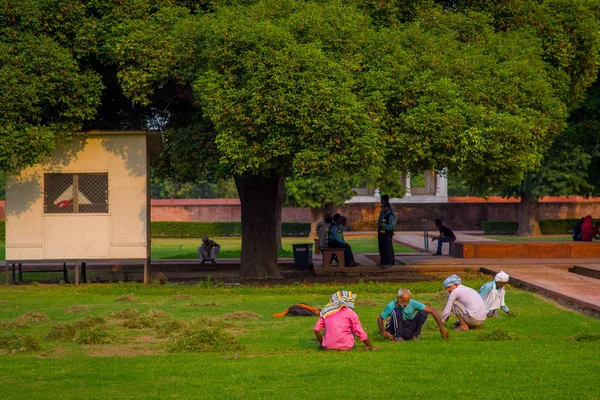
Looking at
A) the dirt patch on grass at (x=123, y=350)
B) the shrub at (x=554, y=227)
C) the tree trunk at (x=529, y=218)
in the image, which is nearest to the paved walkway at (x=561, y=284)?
the dirt patch on grass at (x=123, y=350)

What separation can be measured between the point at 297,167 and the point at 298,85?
1.60 metres

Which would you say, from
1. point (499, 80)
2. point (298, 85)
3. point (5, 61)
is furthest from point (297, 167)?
point (5, 61)

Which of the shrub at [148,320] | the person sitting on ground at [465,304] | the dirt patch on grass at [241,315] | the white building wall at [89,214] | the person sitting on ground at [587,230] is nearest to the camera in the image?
the person sitting on ground at [465,304]

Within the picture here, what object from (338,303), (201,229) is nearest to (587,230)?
(338,303)

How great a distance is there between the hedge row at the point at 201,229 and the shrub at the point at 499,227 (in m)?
10.8

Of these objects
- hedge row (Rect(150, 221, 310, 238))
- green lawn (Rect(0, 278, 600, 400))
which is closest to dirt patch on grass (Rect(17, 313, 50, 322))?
green lawn (Rect(0, 278, 600, 400))

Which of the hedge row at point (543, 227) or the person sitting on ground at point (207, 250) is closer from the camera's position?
the person sitting on ground at point (207, 250)

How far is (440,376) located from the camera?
920 centimetres

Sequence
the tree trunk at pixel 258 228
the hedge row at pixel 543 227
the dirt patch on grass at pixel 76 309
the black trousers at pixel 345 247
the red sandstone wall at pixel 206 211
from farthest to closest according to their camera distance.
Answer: the red sandstone wall at pixel 206 211
the hedge row at pixel 543 227
the black trousers at pixel 345 247
the tree trunk at pixel 258 228
the dirt patch on grass at pixel 76 309

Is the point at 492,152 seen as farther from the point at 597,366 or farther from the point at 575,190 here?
the point at 575,190

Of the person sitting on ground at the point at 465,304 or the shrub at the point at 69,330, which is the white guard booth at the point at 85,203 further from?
the person sitting on ground at the point at 465,304

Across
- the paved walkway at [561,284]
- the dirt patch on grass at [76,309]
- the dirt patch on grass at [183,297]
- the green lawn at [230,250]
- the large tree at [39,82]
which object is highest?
the large tree at [39,82]

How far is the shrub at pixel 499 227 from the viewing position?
54125mm

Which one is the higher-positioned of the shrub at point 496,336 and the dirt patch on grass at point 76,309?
the dirt patch on grass at point 76,309
